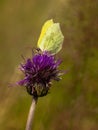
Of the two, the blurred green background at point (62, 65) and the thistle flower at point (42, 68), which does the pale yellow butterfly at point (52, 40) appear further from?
the blurred green background at point (62, 65)

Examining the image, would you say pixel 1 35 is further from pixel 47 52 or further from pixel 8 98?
pixel 47 52

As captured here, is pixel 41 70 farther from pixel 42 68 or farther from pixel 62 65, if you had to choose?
pixel 62 65

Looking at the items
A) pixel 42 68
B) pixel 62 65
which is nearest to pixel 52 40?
pixel 42 68

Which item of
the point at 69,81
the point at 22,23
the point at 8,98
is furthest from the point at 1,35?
the point at 69,81

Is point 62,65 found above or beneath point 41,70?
above

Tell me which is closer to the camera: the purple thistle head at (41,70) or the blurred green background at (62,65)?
the purple thistle head at (41,70)

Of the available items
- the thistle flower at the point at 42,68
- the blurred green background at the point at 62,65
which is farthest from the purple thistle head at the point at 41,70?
the blurred green background at the point at 62,65
